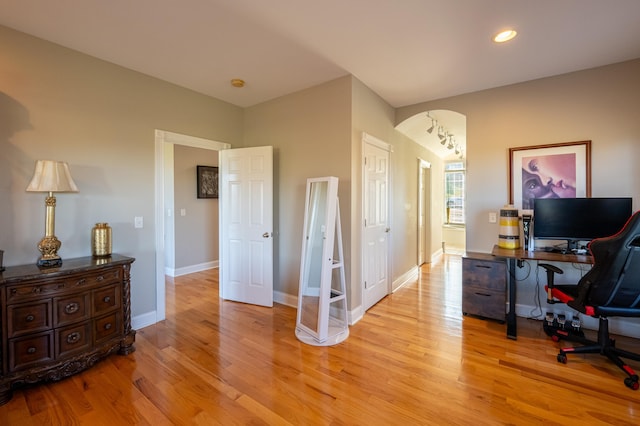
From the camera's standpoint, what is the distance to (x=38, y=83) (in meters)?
2.32

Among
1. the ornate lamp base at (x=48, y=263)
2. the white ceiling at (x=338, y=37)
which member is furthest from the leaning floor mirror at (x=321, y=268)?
the ornate lamp base at (x=48, y=263)

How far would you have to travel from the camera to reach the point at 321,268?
2758 millimetres

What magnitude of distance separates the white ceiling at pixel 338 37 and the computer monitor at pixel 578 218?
1368 mm

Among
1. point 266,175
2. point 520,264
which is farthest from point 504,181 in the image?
point 266,175

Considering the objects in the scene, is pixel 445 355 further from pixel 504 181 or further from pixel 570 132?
pixel 570 132

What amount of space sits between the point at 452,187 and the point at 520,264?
182 inches

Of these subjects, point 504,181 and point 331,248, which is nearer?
point 331,248

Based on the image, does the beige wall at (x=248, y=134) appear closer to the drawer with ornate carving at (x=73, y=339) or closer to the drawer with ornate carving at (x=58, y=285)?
the drawer with ornate carving at (x=58, y=285)

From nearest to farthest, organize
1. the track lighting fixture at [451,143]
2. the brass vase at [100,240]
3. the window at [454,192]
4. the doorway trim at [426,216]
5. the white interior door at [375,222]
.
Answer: the brass vase at [100,240]
the white interior door at [375,222]
the track lighting fixture at [451,143]
the doorway trim at [426,216]
the window at [454,192]

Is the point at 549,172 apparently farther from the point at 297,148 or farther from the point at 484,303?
the point at 297,148

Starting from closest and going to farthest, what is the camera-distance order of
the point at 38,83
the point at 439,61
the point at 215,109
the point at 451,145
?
the point at 38,83 → the point at 439,61 → the point at 215,109 → the point at 451,145

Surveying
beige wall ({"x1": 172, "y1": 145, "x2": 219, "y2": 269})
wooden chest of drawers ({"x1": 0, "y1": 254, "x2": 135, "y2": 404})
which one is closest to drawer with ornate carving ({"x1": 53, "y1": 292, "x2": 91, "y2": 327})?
wooden chest of drawers ({"x1": 0, "y1": 254, "x2": 135, "y2": 404})

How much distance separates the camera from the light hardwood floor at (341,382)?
1.73m

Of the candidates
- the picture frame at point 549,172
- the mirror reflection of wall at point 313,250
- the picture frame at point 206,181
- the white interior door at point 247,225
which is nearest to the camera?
the mirror reflection of wall at point 313,250
